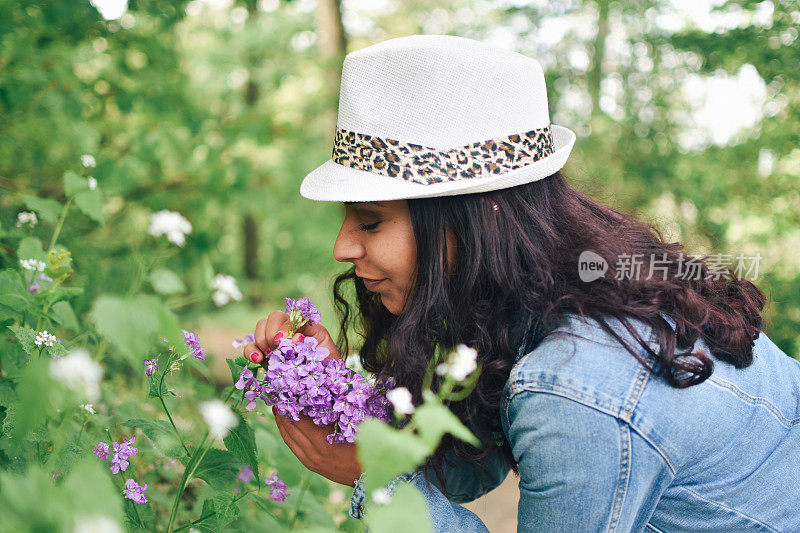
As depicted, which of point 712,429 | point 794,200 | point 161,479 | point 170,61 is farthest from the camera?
point 794,200

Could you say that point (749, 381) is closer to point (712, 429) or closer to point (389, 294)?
point (712, 429)

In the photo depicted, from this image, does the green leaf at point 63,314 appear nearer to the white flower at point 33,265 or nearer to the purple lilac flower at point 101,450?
the white flower at point 33,265

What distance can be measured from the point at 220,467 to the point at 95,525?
0.83 m

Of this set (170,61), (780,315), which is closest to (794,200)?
(780,315)

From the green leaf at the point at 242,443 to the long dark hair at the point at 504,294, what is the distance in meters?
0.37

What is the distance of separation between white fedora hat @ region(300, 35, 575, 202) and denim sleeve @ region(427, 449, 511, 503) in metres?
→ 0.95

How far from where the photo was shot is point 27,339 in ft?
4.35

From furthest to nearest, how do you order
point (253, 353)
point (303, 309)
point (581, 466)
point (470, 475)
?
point (470, 475)
point (303, 309)
point (253, 353)
point (581, 466)

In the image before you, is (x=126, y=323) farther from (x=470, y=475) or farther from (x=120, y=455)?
(x=470, y=475)

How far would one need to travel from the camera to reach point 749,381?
151 cm

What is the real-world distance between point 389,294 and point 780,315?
3.26 metres

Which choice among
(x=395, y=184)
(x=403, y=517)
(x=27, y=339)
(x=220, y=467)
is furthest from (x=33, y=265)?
(x=403, y=517)

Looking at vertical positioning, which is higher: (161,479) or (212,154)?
(212,154)

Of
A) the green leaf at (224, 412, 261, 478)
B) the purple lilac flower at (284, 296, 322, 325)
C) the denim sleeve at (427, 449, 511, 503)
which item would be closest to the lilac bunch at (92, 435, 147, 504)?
the green leaf at (224, 412, 261, 478)
